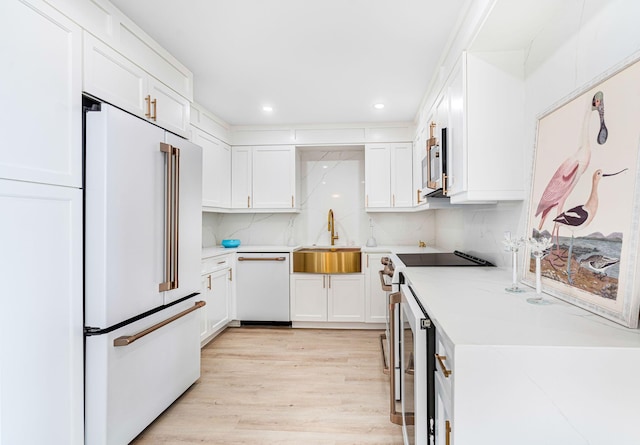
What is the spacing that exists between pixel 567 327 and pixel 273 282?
3164 millimetres

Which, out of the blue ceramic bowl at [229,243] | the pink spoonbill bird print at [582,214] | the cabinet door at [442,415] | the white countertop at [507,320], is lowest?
the cabinet door at [442,415]

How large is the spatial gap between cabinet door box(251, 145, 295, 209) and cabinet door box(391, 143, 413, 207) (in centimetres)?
119

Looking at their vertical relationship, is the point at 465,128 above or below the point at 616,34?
below

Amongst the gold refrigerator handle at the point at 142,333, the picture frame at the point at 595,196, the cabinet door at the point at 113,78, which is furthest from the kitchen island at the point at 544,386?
the cabinet door at the point at 113,78

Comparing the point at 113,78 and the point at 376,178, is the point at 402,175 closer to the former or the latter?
the point at 376,178

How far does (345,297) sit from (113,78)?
9.71 ft

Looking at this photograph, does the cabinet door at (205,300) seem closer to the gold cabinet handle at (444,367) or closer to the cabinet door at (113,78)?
the cabinet door at (113,78)

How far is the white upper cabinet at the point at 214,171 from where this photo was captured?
3.48 metres

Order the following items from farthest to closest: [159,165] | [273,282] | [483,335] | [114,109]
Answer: [273,282] → [159,165] → [114,109] → [483,335]

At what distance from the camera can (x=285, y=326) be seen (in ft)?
13.0

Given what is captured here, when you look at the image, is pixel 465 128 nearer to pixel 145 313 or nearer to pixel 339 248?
pixel 145 313

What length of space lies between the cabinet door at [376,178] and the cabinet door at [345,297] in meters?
0.92

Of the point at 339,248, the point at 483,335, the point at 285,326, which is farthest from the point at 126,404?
the point at 339,248

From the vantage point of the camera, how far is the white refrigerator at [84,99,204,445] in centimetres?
163
